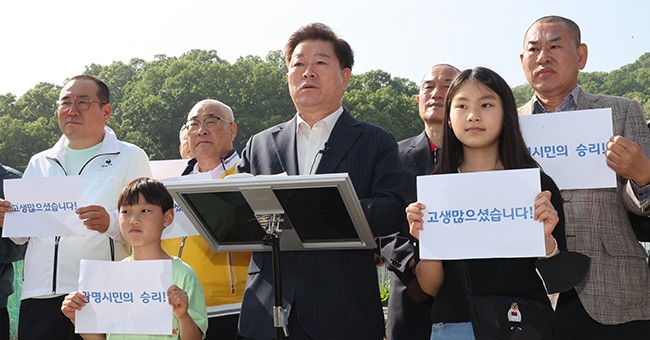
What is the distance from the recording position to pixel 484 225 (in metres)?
3.37

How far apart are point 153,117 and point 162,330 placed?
66121 mm

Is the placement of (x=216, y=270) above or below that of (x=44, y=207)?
below

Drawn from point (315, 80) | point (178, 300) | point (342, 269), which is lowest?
point (178, 300)

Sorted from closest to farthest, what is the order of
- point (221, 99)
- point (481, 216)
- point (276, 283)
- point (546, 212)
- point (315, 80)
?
point (546, 212), point (481, 216), point (276, 283), point (315, 80), point (221, 99)

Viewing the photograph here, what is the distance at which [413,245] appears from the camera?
14.9 feet

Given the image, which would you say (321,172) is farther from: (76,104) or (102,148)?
(76,104)

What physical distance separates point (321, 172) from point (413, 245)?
0.92 meters

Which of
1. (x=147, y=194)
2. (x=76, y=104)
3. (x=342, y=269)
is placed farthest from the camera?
(x=76, y=104)

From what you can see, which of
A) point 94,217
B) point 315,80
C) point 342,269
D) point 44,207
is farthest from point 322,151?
point 44,207

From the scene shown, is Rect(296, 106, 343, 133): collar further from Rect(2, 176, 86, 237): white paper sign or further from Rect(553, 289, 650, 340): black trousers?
Rect(553, 289, 650, 340): black trousers

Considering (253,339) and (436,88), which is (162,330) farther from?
(436,88)

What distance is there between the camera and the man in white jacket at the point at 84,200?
199 inches

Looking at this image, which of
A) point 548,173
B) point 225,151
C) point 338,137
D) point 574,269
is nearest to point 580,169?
point 548,173

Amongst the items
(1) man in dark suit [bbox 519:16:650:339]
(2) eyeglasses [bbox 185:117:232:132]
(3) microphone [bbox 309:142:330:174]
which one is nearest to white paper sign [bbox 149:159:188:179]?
(2) eyeglasses [bbox 185:117:232:132]
